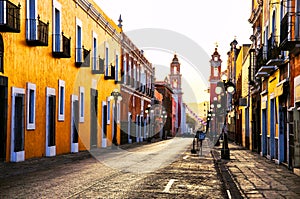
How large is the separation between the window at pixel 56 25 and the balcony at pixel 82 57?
3513 millimetres

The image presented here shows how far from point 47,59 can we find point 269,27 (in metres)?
9.85

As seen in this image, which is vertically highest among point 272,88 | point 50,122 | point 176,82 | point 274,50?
point 176,82

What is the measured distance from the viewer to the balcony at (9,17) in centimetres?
1703

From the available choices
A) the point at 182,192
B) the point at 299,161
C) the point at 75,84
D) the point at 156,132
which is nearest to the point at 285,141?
the point at 299,161

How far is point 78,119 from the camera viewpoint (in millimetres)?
29672

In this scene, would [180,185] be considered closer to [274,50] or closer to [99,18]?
[274,50]

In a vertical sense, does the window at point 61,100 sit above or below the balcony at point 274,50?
below

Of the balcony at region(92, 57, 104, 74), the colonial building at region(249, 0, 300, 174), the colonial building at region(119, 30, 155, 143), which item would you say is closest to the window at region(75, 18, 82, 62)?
the balcony at region(92, 57, 104, 74)

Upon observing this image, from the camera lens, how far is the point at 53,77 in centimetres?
2452

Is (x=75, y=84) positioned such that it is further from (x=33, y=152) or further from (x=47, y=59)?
(x=33, y=152)

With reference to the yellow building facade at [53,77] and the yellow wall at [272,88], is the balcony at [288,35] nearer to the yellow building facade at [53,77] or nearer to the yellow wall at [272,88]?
the yellow wall at [272,88]

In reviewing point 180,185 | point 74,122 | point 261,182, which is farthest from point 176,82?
point 180,185

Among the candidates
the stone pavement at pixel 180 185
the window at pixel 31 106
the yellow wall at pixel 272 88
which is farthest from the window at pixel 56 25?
the stone pavement at pixel 180 185

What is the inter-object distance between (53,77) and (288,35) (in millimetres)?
11931
